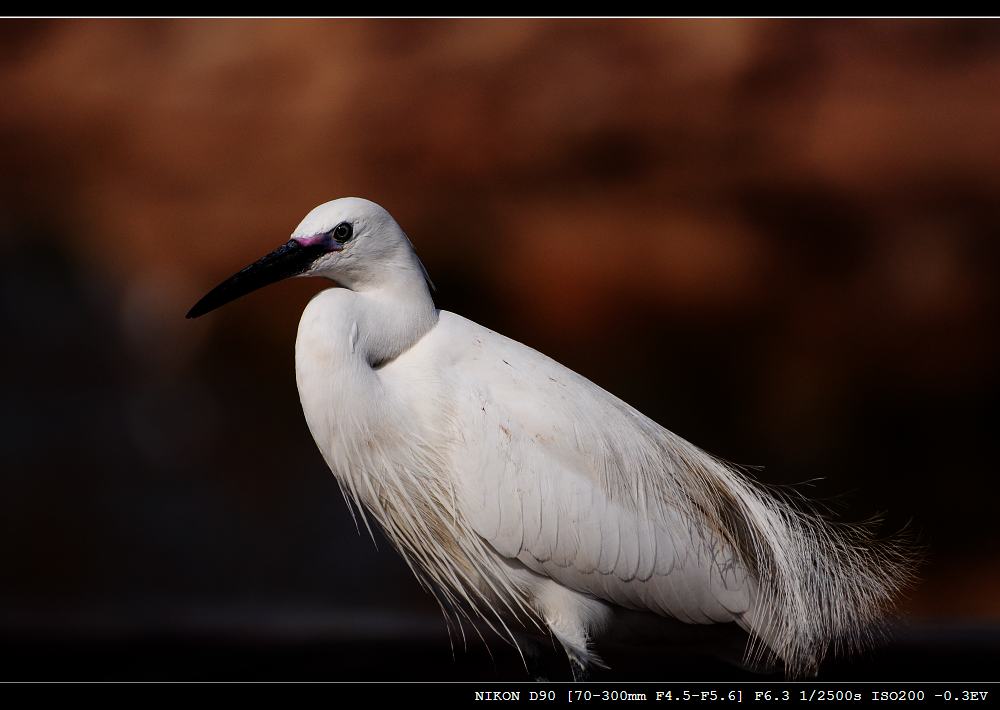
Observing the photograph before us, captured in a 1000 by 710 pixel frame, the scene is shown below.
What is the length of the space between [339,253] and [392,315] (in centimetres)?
15

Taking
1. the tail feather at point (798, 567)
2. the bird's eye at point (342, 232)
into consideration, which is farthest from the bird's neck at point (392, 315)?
the tail feather at point (798, 567)

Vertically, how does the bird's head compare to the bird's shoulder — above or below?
above

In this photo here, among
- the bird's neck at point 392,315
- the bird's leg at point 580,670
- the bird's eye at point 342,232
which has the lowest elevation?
the bird's leg at point 580,670

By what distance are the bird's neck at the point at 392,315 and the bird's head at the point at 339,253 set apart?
0.05 ft

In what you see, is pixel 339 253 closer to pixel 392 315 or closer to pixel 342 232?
pixel 342 232

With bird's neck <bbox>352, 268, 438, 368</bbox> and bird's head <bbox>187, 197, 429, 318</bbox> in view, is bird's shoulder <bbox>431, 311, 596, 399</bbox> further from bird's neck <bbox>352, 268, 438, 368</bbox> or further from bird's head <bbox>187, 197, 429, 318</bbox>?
bird's head <bbox>187, 197, 429, 318</bbox>

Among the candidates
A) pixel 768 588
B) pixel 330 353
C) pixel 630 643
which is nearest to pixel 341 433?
pixel 330 353

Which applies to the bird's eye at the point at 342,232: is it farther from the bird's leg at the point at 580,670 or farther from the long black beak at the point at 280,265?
the bird's leg at the point at 580,670

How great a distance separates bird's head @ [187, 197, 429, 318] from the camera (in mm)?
1717

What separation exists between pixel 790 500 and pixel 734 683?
42 centimetres

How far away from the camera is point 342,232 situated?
5.67ft

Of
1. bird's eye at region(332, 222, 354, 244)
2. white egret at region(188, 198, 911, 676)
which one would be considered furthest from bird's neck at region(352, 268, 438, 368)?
bird's eye at region(332, 222, 354, 244)

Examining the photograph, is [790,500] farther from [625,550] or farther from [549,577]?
[549,577]

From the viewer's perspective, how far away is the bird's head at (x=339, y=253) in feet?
5.63
